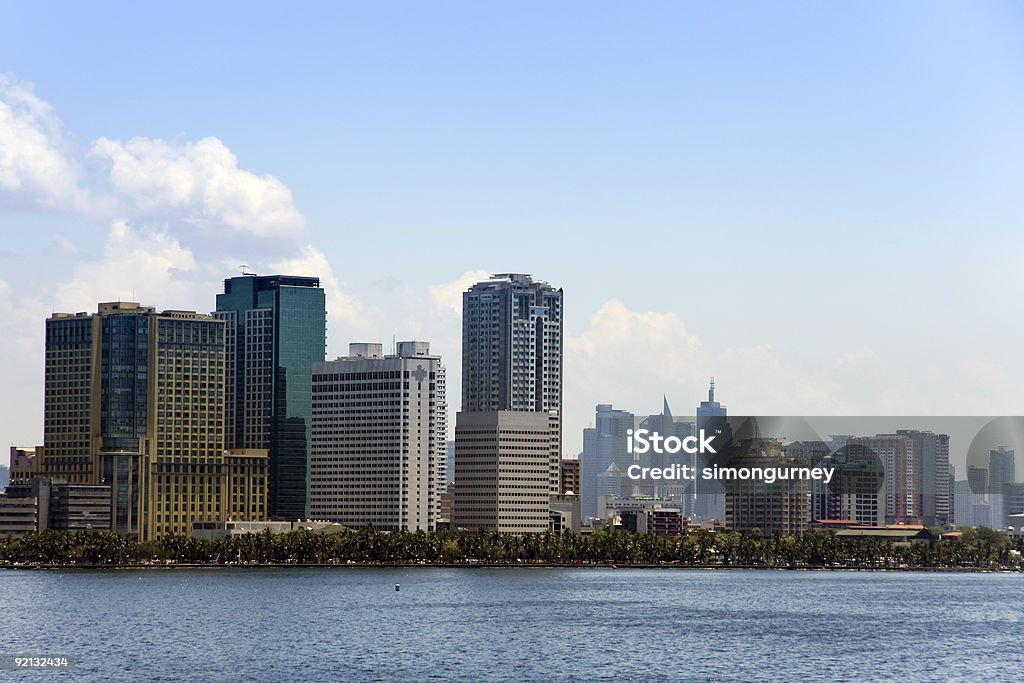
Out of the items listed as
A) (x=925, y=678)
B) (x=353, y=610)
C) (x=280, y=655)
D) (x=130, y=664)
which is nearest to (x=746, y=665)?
(x=925, y=678)

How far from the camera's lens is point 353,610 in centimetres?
15575

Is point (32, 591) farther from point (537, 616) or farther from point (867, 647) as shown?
point (867, 647)

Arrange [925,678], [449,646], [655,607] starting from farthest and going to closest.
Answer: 1. [655,607]
2. [449,646]
3. [925,678]

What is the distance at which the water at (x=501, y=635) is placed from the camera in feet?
347

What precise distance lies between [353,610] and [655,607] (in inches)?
1056

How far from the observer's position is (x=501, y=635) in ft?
425

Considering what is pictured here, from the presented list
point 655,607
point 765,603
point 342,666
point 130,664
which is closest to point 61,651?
point 130,664

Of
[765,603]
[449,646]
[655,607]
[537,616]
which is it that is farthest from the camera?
[765,603]

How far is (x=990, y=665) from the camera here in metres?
112

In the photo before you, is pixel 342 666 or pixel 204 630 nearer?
pixel 342 666

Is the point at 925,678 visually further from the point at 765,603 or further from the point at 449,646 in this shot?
the point at 765,603

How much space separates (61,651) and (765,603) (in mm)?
78519

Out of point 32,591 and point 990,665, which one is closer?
point 990,665

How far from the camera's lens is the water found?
10575 cm
